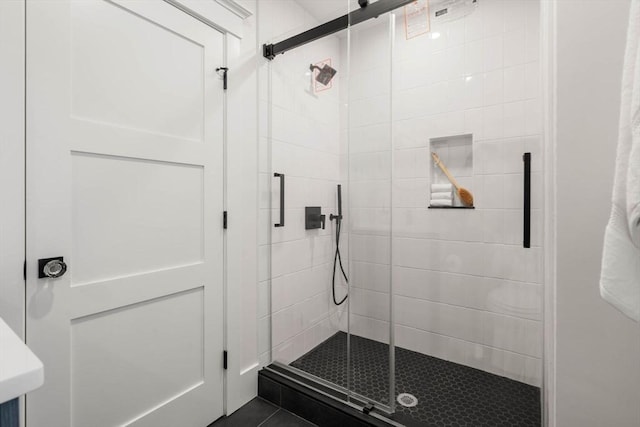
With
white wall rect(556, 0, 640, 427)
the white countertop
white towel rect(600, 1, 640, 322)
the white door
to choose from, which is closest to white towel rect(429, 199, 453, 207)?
white wall rect(556, 0, 640, 427)

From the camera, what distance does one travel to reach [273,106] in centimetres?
197

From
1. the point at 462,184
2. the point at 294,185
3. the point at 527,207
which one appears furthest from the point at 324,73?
the point at 527,207

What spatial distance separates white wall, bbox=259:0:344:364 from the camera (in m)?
1.94

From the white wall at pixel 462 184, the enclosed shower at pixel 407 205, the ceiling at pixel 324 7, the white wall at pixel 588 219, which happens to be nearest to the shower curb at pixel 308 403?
the enclosed shower at pixel 407 205

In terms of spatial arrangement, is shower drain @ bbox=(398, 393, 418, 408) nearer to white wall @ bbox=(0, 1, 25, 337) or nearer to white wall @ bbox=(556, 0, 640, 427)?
white wall @ bbox=(556, 0, 640, 427)

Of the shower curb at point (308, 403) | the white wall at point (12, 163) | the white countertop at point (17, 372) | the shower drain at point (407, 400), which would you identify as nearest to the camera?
the white countertop at point (17, 372)

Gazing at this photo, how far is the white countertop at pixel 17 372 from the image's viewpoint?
44 centimetres

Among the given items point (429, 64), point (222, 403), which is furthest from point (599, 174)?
point (222, 403)

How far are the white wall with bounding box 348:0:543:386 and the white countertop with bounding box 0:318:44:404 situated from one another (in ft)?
4.67

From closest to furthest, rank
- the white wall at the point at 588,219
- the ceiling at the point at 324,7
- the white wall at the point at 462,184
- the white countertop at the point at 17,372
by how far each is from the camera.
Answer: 1. the white countertop at the point at 17,372
2. the white wall at the point at 588,219
3. the white wall at the point at 462,184
4. the ceiling at the point at 324,7

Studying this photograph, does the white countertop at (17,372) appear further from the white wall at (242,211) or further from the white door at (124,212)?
the white wall at (242,211)

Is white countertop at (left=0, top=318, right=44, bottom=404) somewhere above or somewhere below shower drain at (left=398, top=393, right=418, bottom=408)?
above

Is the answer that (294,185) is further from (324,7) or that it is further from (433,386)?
(433,386)

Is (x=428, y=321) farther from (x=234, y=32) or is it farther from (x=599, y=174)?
(x=234, y=32)
